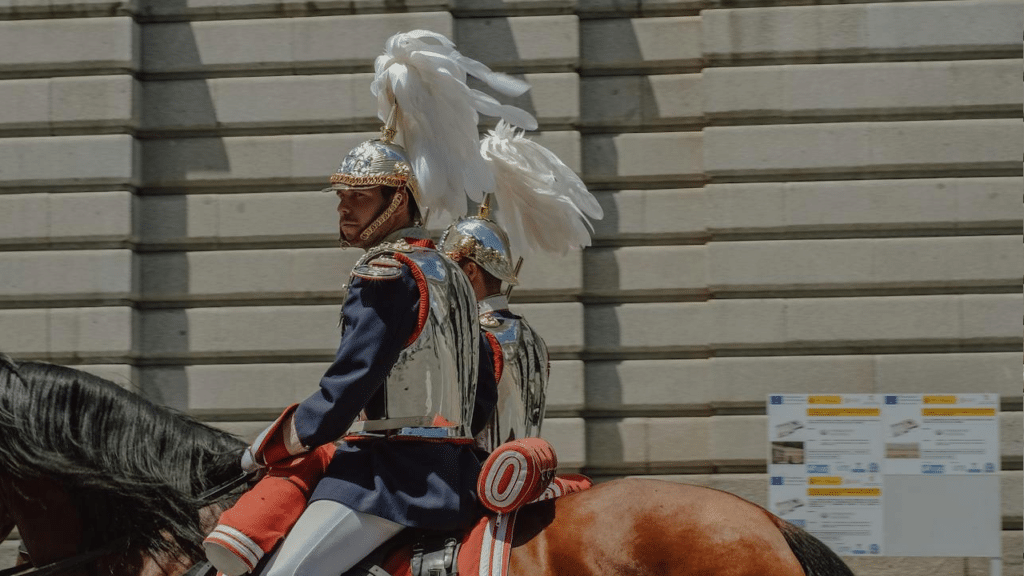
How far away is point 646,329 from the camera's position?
29.6 feet

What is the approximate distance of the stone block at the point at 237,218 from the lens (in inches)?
351

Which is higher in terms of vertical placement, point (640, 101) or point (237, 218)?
point (640, 101)

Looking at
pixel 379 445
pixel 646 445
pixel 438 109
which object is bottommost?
pixel 646 445

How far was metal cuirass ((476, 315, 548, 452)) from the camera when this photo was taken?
5.87 metres

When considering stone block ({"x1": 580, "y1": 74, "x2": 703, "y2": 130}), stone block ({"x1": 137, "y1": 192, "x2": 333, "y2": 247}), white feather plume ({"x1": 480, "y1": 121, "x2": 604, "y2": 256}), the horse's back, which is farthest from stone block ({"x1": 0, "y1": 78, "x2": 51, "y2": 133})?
the horse's back

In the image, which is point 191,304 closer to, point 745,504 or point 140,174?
point 140,174

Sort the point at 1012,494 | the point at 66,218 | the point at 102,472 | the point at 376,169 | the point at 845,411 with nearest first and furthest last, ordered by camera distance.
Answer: the point at 376,169
the point at 102,472
the point at 845,411
the point at 1012,494
the point at 66,218

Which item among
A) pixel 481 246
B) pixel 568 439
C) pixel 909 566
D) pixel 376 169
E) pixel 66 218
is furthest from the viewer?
pixel 66 218

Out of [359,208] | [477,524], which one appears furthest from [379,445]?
[359,208]

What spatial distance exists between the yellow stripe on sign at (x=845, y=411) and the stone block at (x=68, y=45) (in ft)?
17.8

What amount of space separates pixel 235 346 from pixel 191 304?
0.48 meters

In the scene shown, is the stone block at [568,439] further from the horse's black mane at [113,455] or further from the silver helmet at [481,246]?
the horse's black mane at [113,455]

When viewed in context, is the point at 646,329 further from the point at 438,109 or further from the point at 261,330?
the point at 438,109

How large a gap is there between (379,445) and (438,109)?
4.04 ft
